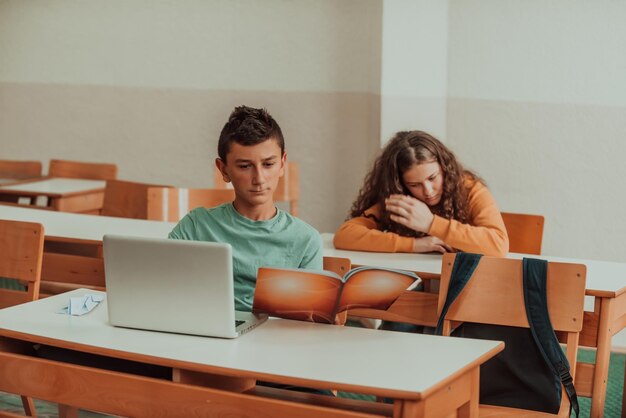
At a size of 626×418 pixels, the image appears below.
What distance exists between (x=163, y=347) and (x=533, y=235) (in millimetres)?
2023

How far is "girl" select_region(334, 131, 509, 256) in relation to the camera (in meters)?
3.38

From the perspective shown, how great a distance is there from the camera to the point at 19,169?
583cm

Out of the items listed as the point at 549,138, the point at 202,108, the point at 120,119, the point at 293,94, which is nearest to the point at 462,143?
the point at 549,138

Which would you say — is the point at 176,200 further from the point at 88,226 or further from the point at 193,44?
the point at 193,44

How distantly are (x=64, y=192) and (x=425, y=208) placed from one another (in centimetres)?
229

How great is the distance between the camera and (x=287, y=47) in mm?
5836

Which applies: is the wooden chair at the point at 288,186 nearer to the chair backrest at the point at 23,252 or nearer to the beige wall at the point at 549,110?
the beige wall at the point at 549,110

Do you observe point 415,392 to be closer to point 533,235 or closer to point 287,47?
point 533,235

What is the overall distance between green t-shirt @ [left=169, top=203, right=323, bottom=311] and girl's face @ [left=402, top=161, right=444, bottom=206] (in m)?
0.94

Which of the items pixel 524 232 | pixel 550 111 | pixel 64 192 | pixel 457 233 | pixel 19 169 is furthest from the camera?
pixel 19 169

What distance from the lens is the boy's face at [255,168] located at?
8.01 feet

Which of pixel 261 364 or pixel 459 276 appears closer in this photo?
pixel 261 364

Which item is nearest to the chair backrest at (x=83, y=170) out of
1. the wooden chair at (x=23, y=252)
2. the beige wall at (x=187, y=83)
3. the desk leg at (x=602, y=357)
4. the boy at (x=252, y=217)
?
the beige wall at (x=187, y=83)

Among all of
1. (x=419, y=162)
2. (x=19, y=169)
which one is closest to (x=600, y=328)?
(x=419, y=162)
